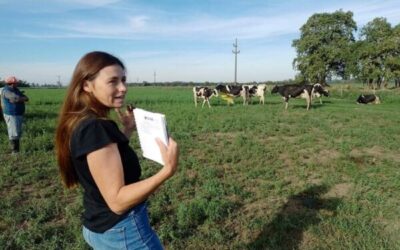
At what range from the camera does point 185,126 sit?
13609mm

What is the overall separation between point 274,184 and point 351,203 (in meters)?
1.35

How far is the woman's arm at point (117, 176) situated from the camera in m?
1.71

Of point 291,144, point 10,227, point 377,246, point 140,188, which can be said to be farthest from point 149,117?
point 291,144

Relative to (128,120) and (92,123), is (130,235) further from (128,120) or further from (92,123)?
(128,120)

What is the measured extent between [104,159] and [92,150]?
0.07 metres

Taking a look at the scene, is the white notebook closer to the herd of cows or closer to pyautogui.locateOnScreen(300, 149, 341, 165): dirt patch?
pyautogui.locateOnScreen(300, 149, 341, 165): dirt patch

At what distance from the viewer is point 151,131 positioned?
183 centimetres

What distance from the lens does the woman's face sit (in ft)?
Answer: 6.18

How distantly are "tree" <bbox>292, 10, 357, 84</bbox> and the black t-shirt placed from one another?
166 ft

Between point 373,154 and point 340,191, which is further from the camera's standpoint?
point 373,154

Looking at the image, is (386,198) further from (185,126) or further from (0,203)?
(185,126)

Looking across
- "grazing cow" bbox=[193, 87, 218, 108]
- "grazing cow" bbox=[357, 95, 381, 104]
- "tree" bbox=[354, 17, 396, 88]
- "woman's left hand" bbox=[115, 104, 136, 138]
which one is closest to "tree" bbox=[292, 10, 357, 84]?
"tree" bbox=[354, 17, 396, 88]

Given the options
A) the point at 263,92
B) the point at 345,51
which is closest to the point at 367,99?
the point at 263,92

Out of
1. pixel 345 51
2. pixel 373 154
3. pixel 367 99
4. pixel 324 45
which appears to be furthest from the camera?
pixel 324 45
